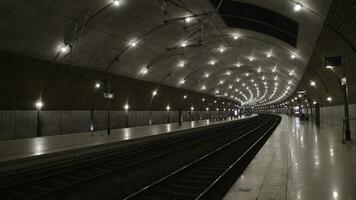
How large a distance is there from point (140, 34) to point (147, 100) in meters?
12.1

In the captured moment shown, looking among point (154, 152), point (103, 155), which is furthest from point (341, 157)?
point (103, 155)

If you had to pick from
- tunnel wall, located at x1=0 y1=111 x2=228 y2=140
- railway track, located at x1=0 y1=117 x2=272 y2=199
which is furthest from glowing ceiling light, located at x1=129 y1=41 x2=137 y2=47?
railway track, located at x1=0 y1=117 x2=272 y2=199

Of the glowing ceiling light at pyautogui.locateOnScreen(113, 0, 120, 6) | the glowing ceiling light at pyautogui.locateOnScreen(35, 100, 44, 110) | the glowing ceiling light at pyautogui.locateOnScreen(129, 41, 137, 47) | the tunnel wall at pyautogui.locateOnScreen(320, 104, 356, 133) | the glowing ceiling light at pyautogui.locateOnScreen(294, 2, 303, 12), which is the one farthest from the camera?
the glowing ceiling light at pyautogui.locateOnScreen(129, 41, 137, 47)

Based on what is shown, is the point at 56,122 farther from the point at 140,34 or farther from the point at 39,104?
the point at 140,34

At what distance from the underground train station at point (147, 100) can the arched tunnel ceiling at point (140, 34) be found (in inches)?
3.9

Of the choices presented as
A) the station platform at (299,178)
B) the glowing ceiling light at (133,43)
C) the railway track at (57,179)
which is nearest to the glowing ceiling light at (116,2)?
the glowing ceiling light at (133,43)

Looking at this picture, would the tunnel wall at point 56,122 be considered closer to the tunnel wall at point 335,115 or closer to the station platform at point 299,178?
the station platform at point 299,178

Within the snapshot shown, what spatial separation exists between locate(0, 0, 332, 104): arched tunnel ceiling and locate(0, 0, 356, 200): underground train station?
0.10m

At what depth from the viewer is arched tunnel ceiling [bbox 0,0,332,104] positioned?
16.1 meters

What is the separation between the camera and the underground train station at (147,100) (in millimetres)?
8688

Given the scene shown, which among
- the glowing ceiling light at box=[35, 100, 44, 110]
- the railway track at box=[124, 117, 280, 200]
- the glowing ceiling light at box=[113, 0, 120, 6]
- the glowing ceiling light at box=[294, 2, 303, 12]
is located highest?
the glowing ceiling light at box=[113, 0, 120, 6]

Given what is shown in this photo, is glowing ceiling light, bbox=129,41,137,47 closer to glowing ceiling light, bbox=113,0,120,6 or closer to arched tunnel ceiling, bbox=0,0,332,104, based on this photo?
arched tunnel ceiling, bbox=0,0,332,104

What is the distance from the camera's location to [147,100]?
34750 mm

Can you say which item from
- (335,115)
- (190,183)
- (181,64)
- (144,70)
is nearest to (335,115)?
(335,115)
